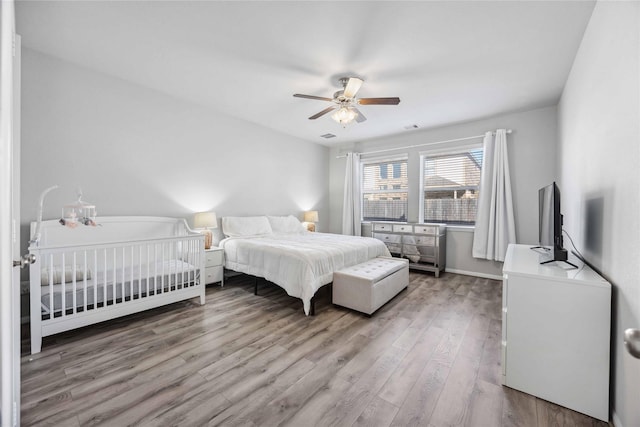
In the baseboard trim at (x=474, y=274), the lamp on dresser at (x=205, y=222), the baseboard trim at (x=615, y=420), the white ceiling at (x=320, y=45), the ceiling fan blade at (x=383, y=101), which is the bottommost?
the baseboard trim at (x=615, y=420)

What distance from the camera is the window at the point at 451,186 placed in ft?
14.6

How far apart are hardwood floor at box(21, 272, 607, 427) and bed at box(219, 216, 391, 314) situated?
1.11 feet

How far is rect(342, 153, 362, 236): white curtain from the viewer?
225 inches

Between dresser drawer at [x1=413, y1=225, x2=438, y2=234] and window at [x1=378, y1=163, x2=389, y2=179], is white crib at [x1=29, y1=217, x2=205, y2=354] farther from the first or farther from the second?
window at [x1=378, y1=163, x2=389, y2=179]

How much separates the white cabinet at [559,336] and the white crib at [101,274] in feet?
9.47

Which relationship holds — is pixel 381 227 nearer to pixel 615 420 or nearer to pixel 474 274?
pixel 474 274

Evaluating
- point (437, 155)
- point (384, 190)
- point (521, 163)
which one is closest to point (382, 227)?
point (384, 190)

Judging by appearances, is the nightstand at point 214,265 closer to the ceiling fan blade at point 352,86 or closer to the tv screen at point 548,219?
the ceiling fan blade at point 352,86

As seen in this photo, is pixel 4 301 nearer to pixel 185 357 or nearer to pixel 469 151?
pixel 185 357

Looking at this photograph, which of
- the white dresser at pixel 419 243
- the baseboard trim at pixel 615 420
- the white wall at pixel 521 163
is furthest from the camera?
the white dresser at pixel 419 243

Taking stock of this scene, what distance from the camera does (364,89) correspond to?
3.17m

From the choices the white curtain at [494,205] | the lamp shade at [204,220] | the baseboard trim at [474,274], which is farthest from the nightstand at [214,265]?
the white curtain at [494,205]

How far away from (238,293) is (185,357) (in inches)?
57.5

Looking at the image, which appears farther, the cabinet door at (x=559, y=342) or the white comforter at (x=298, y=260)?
the white comforter at (x=298, y=260)
